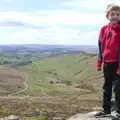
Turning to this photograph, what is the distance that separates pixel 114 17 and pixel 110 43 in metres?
0.82

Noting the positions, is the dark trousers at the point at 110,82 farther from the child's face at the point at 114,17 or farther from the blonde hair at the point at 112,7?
the blonde hair at the point at 112,7

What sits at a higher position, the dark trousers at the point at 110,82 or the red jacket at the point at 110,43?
the red jacket at the point at 110,43

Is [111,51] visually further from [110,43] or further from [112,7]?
[112,7]

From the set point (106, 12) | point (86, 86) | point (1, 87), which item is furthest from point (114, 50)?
point (86, 86)

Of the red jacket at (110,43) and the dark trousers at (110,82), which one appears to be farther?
the dark trousers at (110,82)

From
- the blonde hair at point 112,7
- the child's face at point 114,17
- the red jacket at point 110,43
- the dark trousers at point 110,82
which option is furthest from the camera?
the dark trousers at point 110,82

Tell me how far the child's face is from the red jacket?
0.15 meters

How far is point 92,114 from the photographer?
12570 mm

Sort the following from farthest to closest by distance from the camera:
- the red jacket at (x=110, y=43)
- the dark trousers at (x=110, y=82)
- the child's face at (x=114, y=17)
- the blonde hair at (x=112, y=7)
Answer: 1. the dark trousers at (x=110, y=82)
2. the red jacket at (x=110, y=43)
3. the child's face at (x=114, y=17)
4. the blonde hair at (x=112, y=7)

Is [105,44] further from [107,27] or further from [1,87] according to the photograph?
[1,87]

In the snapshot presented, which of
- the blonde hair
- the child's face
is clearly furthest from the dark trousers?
the blonde hair

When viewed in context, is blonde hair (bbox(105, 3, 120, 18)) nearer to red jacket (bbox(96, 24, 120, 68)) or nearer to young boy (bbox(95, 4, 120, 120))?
young boy (bbox(95, 4, 120, 120))

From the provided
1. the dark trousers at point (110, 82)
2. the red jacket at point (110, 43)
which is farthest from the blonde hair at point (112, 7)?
the dark trousers at point (110, 82)

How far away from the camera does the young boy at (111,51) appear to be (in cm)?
1117
